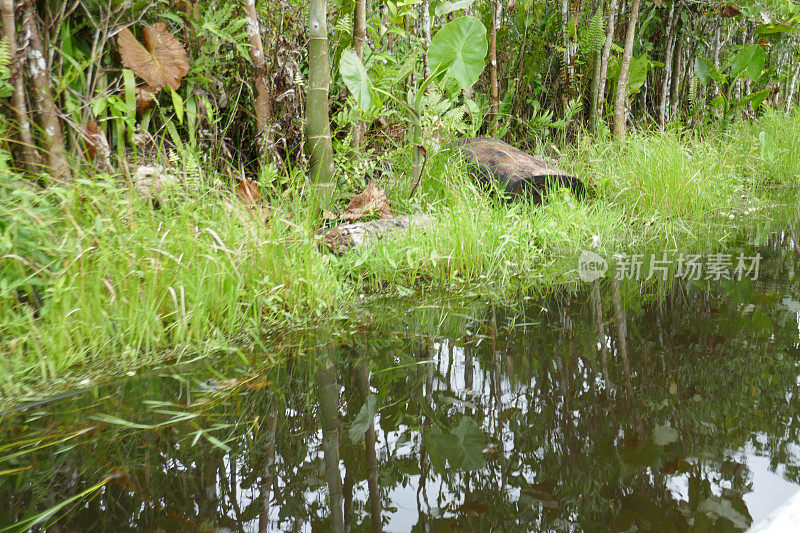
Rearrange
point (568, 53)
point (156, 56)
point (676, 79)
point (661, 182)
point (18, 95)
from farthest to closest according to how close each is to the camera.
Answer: point (676, 79) → point (568, 53) → point (661, 182) → point (156, 56) → point (18, 95)

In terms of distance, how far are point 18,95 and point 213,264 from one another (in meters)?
1.24

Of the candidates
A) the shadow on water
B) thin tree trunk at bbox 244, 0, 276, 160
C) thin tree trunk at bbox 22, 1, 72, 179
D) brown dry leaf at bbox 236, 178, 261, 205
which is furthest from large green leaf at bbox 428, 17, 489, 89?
Answer: thin tree trunk at bbox 22, 1, 72, 179

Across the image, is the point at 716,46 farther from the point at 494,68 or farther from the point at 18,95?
the point at 18,95

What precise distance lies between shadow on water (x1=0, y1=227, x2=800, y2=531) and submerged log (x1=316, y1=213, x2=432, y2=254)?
82 centimetres

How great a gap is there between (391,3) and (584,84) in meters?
3.29

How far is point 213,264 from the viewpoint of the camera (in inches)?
95.0

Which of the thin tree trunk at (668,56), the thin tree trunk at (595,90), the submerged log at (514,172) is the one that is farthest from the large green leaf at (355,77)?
the thin tree trunk at (668,56)

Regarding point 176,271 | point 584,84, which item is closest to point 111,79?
point 176,271

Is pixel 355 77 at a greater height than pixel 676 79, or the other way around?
pixel 676 79

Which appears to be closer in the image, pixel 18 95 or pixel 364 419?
pixel 364 419

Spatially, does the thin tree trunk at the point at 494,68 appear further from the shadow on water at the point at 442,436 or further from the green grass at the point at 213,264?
the shadow on water at the point at 442,436

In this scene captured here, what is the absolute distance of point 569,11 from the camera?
21.4ft

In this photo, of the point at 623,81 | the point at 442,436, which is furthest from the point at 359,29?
the point at 623,81

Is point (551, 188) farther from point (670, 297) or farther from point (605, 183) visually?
point (670, 297)
